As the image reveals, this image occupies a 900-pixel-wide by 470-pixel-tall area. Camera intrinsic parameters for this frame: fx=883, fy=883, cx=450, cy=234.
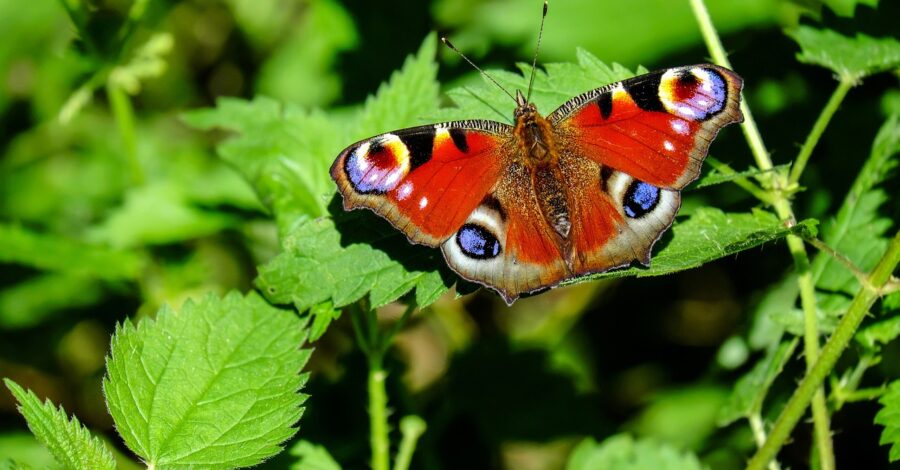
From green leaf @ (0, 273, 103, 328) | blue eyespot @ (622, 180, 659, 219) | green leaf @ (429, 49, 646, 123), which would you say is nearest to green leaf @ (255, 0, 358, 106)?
green leaf @ (0, 273, 103, 328)

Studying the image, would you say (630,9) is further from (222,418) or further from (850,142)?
(222,418)

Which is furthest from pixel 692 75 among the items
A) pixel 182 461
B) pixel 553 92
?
pixel 182 461

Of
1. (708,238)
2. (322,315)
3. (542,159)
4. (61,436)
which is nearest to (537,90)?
(542,159)

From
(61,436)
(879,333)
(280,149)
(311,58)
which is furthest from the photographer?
(311,58)

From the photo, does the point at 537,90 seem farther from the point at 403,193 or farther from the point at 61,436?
the point at 61,436

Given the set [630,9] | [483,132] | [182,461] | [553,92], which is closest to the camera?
[182,461]

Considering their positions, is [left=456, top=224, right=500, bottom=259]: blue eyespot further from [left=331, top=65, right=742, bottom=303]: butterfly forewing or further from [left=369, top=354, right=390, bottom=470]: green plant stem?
[left=369, top=354, right=390, bottom=470]: green plant stem

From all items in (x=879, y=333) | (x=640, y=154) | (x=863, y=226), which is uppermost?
(x=640, y=154)
